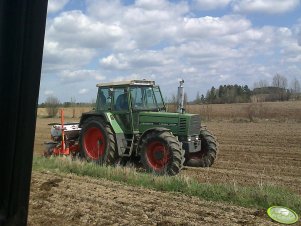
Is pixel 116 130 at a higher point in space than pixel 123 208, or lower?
higher

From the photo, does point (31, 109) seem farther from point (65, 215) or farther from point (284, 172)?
point (284, 172)

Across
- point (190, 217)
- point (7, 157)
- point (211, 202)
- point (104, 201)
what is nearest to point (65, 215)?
point (104, 201)

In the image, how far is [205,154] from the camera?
11.5 metres

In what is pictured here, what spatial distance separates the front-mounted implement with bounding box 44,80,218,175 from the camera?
10.4 meters

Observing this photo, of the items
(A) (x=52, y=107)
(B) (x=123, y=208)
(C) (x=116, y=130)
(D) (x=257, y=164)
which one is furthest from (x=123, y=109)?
(A) (x=52, y=107)

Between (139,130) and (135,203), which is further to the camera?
(139,130)

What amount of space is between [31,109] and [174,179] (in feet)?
18.2

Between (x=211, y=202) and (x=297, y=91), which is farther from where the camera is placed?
(x=297, y=91)

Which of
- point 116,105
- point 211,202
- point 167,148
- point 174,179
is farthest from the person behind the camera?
point 116,105

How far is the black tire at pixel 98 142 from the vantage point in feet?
36.1

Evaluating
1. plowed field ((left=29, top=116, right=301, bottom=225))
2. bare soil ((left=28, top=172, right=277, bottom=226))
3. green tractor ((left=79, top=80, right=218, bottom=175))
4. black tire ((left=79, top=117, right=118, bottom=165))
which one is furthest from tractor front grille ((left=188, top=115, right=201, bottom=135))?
bare soil ((left=28, top=172, right=277, bottom=226))

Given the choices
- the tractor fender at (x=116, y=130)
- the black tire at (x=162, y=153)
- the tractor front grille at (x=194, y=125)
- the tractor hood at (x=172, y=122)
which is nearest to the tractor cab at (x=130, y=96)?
the tractor fender at (x=116, y=130)

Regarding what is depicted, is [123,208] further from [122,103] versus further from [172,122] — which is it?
[122,103]

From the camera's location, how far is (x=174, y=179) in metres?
8.16
